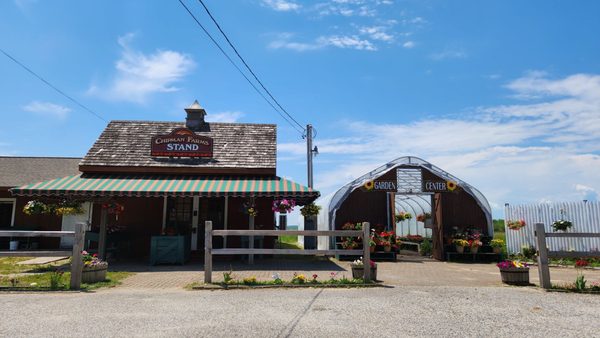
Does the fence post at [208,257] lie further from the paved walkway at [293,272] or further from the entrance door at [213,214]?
the entrance door at [213,214]

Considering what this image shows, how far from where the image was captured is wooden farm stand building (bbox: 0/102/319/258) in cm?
1393

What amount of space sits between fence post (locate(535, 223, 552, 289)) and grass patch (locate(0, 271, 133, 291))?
30.7 feet

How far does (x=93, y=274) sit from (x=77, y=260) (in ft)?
2.57

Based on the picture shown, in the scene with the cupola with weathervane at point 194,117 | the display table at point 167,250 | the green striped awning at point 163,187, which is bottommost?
the display table at point 167,250

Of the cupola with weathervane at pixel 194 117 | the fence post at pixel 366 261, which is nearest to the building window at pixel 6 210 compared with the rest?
the cupola with weathervane at pixel 194 117

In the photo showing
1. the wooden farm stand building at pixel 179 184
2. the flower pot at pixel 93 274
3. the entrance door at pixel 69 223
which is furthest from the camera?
the entrance door at pixel 69 223

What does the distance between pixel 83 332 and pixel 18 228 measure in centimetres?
1654

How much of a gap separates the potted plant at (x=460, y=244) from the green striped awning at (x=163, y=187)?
20.9 ft

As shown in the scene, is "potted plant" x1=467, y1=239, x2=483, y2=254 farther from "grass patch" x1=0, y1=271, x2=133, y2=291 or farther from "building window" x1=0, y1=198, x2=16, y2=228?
"building window" x1=0, y1=198, x2=16, y2=228

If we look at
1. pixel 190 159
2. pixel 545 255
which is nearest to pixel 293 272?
pixel 545 255

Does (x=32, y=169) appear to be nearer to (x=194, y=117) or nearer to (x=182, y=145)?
(x=194, y=117)

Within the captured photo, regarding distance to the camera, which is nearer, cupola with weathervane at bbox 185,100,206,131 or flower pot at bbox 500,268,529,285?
flower pot at bbox 500,268,529,285

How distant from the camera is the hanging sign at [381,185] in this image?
16.9 metres

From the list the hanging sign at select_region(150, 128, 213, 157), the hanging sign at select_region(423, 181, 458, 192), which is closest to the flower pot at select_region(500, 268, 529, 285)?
the hanging sign at select_region(423, 181, 458, 192)
